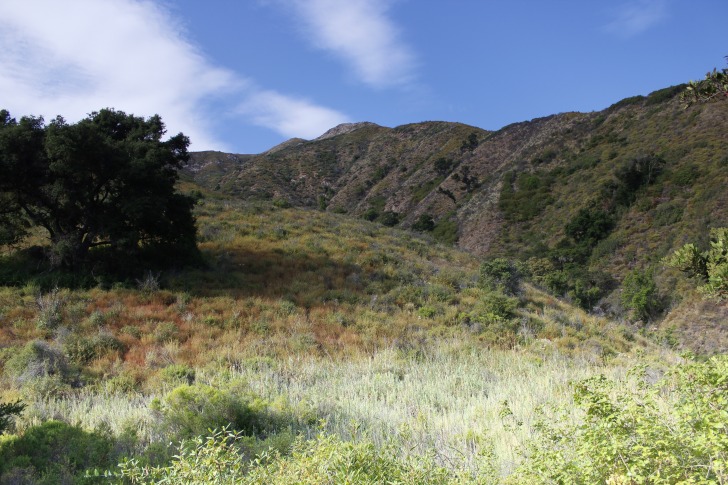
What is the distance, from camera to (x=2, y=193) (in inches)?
554

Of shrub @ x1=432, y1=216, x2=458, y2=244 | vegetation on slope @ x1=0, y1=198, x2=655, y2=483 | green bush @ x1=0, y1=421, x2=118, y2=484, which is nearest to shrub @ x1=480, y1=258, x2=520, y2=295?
vegetation on slope @ x1=0, y1=198, x2=655, y2=483

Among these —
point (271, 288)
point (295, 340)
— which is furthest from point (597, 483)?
point (271, 288)

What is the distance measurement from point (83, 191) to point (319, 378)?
11.6 meters

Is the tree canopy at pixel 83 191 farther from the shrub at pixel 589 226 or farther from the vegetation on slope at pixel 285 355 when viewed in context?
the shrub at pixel 589 226

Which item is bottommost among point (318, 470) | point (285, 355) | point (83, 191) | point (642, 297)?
point (642, 297)

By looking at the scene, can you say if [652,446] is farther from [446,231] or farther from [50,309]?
[446,231]

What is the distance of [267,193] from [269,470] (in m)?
65.8

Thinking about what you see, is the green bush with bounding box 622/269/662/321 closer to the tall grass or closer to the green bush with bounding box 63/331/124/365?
the tall grass

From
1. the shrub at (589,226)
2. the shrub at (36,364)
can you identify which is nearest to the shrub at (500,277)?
the shrub at (36,364)

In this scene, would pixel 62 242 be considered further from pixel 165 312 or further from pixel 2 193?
pixel 165 312

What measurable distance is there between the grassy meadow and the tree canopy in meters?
1.44

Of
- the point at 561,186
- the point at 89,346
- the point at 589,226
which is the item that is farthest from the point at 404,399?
the point at 561,186

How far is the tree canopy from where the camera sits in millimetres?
13875

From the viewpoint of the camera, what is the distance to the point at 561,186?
47.8 m
